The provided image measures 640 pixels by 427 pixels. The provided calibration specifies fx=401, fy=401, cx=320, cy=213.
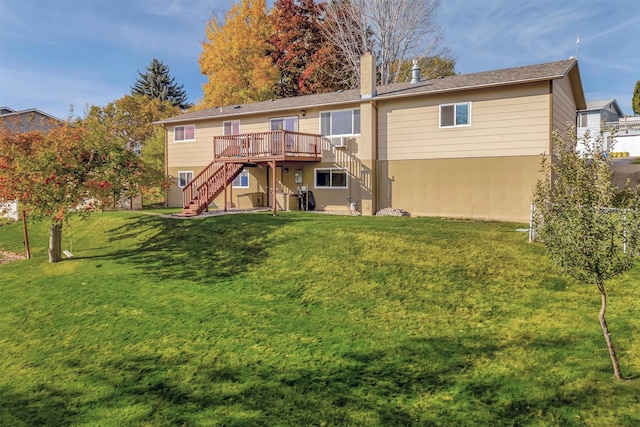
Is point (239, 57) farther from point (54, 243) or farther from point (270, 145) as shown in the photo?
point (54, 243)

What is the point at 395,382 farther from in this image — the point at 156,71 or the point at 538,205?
the point at 156,71

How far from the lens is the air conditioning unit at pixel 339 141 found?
19.6m

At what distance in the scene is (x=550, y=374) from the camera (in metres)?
5.29

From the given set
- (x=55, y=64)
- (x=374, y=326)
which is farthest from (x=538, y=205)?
(x=55, y=64)

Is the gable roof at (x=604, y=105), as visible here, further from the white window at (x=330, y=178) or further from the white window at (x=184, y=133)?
the white window at (x=184, y=133)

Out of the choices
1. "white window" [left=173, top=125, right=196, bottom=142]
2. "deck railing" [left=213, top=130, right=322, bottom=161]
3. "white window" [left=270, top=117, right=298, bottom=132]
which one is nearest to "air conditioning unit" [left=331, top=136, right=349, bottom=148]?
"deck railing" [left=213, top=130, right=322, bottom=161]

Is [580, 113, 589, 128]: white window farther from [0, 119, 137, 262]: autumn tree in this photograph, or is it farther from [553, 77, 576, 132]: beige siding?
[0, 119, 137, 262]: autumn tree

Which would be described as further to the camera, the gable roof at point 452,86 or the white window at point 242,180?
the white window at point 242,180

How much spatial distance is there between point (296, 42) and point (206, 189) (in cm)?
2389

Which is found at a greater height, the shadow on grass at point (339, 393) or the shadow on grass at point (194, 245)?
the shadow on grass at point (194, 245)

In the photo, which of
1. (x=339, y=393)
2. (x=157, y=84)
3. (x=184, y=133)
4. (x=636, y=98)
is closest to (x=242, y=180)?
(x=184, y=133)

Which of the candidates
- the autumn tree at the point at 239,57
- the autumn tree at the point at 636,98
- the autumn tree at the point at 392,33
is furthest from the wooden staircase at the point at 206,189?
the autumn tree at the point at 636,98

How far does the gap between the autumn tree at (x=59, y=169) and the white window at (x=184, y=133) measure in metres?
11.7

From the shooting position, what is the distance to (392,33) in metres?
31.3
